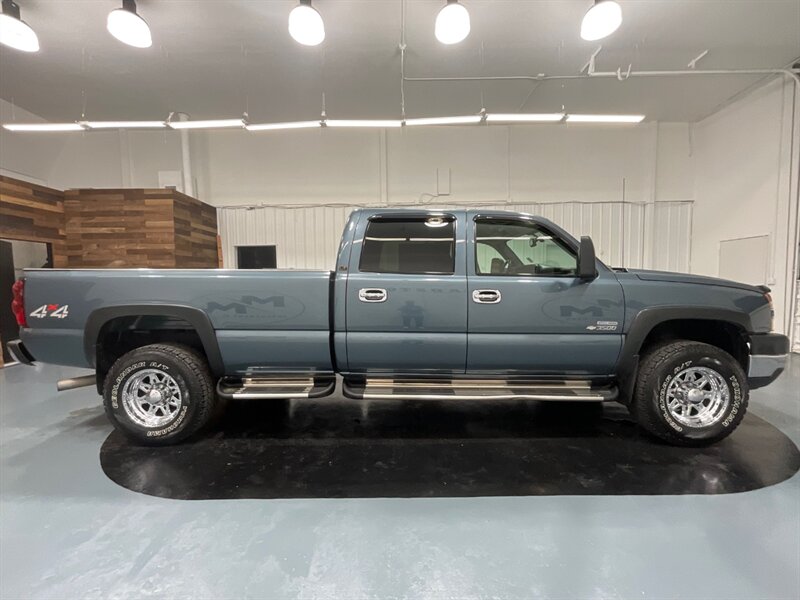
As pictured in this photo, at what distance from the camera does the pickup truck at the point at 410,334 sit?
2666 millimetres

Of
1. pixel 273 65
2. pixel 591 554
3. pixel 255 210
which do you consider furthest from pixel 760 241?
pixel 255 210

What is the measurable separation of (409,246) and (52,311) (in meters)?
2.77

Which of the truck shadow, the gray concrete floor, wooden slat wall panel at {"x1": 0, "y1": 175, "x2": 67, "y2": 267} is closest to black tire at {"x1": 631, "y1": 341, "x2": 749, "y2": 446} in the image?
the truck shadow

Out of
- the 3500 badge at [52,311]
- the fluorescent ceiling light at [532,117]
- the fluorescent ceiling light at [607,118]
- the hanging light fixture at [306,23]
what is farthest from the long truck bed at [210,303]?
the fluorescent ceiling light at [607,118]

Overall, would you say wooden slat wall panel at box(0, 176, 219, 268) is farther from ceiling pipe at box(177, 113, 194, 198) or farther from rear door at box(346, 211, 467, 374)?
rear door at box(346, 211, 467, 374)

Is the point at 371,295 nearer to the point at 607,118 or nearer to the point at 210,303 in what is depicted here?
the point at 210,303

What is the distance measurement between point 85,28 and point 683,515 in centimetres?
787

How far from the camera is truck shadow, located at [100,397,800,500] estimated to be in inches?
89.4

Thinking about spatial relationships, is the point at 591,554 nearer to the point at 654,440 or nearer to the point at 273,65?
the point at 654,440

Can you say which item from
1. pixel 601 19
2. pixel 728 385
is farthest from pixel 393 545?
pixel 601 19

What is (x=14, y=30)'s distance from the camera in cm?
391

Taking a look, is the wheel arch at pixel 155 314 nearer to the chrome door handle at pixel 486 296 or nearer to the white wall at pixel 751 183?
the chrome door handle at pixel 486 296

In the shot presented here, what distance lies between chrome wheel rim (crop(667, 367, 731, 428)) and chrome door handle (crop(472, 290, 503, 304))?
1441mm

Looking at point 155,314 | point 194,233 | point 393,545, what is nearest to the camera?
point 393,545
